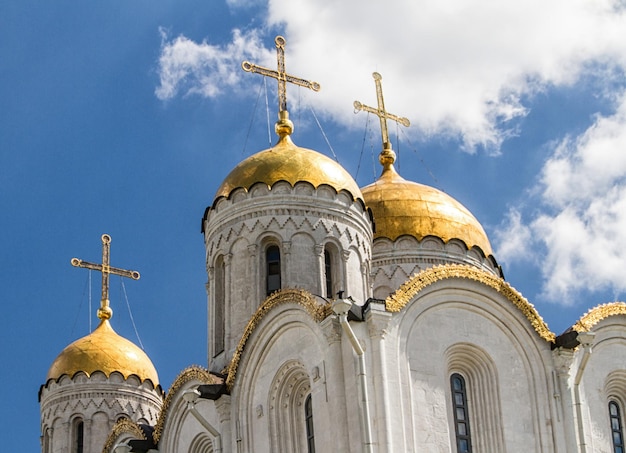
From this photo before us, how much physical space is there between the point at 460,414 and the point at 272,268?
5.06 m

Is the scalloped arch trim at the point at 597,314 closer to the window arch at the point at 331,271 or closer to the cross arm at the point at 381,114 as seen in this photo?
the window arch at the point at 331,271

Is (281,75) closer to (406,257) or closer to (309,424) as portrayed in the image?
(406,257)

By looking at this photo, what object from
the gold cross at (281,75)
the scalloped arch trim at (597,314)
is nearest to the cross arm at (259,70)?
the gold cross at (281,75)

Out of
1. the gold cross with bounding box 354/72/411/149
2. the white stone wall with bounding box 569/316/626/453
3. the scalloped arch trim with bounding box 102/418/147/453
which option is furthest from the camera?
the gold cross with bounding box 354/72/411/149

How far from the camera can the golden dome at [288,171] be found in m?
26.7

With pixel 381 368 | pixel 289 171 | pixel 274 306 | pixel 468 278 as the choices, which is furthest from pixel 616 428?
pixel 289 171

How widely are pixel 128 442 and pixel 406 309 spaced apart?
7286 mm

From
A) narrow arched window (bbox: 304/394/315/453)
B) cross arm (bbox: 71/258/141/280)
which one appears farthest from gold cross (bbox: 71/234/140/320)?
narrow arched window (bbox: 304/394/315/453)

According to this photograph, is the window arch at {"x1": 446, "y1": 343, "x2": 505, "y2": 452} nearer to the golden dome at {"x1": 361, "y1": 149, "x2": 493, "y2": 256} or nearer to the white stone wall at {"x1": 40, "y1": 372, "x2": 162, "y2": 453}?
the golden dome at {"x1": 361, "y1": 149, "x2": 493, "y2": 256}

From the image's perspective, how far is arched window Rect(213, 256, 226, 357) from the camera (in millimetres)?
26562

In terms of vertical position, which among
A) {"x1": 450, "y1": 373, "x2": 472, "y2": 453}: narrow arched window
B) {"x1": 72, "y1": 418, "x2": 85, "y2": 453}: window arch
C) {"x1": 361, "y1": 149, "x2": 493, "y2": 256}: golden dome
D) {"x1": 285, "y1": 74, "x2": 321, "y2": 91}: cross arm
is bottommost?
{"x1": 450, "y1": 373, "x2": 472, "y2": 453}: narrow arched window

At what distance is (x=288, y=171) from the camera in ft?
87.6

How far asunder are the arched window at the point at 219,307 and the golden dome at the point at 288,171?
56.5 inches

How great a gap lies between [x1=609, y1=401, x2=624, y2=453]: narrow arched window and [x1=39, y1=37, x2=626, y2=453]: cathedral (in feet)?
0.11
